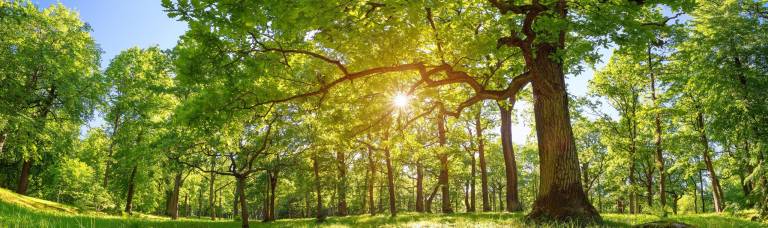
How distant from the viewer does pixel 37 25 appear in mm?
27172

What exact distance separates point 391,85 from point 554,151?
546cm

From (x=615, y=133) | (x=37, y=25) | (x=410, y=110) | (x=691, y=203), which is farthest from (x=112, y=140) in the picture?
(x=691, y=203)

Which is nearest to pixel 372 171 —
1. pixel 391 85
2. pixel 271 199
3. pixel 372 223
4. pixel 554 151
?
pixel 271 199

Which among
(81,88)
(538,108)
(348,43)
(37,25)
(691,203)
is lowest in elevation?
(691,203)

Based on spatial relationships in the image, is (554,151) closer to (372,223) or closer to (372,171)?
(372,223)

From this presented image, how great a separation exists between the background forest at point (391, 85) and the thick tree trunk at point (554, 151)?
0.04 metres

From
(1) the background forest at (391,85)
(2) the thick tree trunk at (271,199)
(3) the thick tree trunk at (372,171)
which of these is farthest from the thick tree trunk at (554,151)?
(3) the thick tree trunk at (372,171)

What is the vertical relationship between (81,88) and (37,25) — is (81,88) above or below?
below

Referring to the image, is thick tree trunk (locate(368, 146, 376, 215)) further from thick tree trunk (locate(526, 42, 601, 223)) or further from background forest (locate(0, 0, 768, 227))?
thick tree trunk (locate(526, 42, 601, 223))

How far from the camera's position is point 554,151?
10469 millimetres

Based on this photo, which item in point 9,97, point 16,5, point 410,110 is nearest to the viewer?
point 410,110

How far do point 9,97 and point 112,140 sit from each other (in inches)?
495

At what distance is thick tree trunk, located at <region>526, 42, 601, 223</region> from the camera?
10.0m

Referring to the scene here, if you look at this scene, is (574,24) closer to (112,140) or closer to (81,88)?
(81,88)
